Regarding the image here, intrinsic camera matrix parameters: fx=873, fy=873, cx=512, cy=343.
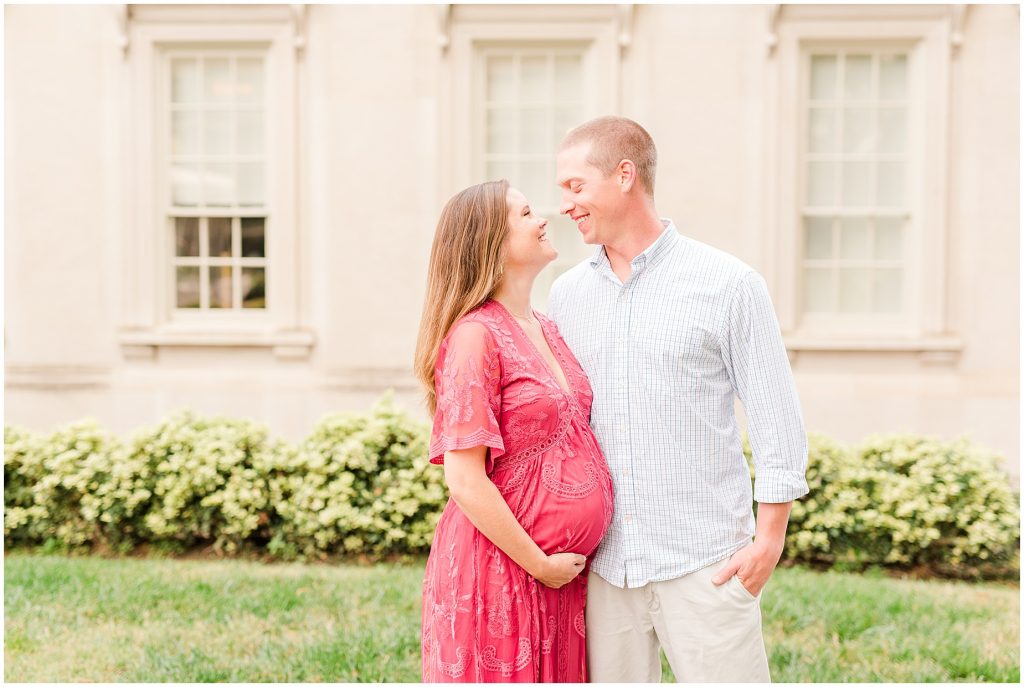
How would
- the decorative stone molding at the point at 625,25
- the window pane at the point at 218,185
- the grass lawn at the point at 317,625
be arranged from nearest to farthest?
the grass lawn at the point at 317,625 → the decorative stone molding at the point at 625,25 → the window pane at the point at 218,185

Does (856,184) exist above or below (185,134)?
below

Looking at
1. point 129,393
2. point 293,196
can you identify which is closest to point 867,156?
point 293,196

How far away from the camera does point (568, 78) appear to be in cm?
805

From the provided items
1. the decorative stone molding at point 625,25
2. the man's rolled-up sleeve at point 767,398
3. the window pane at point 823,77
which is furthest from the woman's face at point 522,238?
the window pane at point 823,77

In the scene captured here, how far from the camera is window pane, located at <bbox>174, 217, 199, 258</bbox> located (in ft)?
27.1

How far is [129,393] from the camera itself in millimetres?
8102

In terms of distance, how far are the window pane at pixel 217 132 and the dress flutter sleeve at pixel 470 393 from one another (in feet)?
21.2

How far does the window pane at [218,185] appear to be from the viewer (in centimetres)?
823

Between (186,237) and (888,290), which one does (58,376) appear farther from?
(888,290)

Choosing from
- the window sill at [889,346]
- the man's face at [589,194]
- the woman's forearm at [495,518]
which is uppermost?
the man's face at [589,194]

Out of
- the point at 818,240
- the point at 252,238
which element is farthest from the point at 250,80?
the point at 818,240

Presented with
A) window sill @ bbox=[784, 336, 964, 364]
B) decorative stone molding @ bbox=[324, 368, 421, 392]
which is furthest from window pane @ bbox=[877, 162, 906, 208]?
decorative stone molding @ bbox=[324, 368, 421, 392]

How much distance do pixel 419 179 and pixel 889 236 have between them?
4354 mm

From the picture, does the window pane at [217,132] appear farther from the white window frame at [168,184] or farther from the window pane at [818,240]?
the window pane at [818,240]
